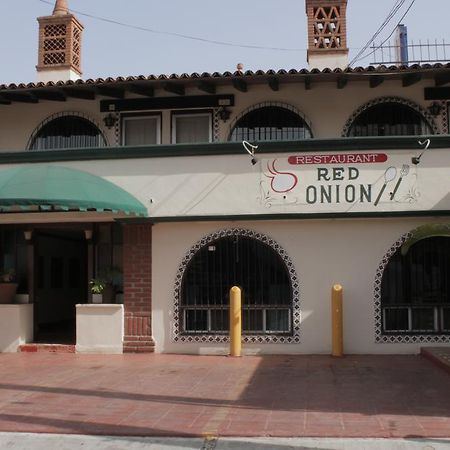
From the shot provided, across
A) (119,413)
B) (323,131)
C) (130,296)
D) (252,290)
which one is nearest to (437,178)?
(323,131)

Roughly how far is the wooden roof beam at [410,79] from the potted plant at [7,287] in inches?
370

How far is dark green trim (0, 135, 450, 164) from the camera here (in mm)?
11875

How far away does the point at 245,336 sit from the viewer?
12.1m

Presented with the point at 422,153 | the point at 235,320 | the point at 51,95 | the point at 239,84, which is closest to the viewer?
the point at 235,320

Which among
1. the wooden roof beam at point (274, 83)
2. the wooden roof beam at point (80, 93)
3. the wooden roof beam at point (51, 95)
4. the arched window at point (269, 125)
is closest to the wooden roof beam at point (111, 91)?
the wooden roof beam at point (80, 93)

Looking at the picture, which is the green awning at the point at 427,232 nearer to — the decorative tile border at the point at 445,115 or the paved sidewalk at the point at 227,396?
the paved sidewalk at the point at 227,396

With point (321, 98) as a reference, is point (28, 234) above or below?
below

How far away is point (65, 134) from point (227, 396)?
895cm

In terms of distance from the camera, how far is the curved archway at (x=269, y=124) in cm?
1415

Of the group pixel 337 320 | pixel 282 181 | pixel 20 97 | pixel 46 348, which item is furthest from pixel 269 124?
pixel 46 348

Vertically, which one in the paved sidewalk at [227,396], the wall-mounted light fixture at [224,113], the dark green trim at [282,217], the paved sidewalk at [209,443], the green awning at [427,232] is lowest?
the paved sidewalk at [209,443]

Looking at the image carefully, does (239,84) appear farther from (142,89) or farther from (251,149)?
(142,89)

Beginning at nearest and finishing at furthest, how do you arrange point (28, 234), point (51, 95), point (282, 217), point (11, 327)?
point (282, 217)
point (11, 327)
point (28, 234)
point (51, 95)

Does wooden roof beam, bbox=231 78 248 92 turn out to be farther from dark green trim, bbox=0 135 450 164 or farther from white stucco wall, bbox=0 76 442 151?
dark green trim, bbox=0 135 450 164
